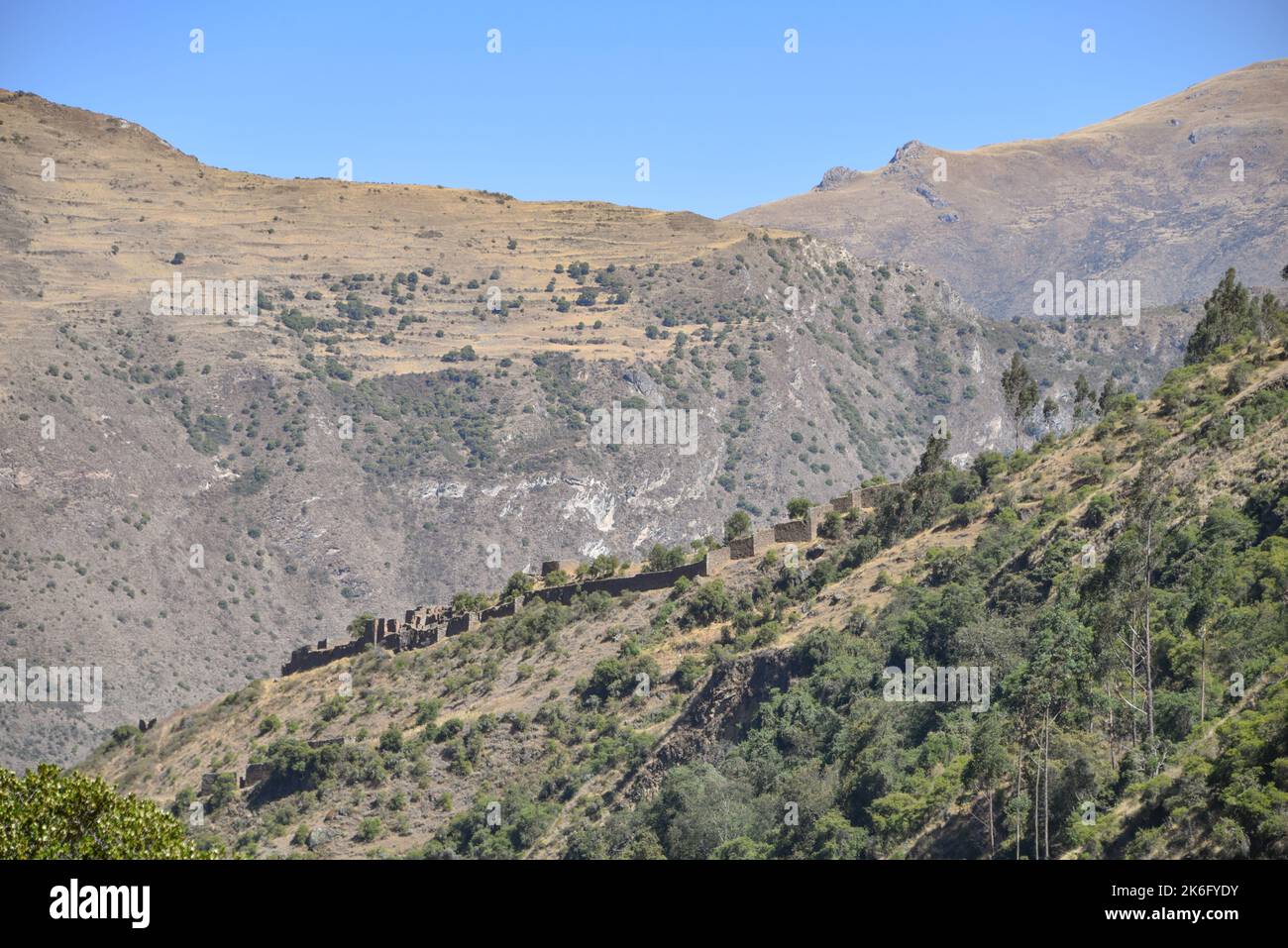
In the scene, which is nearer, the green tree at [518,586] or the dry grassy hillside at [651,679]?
the dry grassy hillside at [651,679]

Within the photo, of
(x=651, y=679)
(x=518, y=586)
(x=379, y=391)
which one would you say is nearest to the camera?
(x=651, y=679)

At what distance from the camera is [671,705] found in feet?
212

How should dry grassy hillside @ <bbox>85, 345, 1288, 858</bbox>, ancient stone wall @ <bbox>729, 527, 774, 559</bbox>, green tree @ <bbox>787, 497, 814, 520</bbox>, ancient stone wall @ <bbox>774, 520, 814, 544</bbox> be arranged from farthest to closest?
green tree @ <bbox>787, 497, 814, 520</bbox> → ancient stone wall @ <bbox>729, 527, 774, 559</bbox> → ancient stone wall @ <bbox>774, 520, 814, 544</bbox> → dry grassy hillside @ <bbox>85, 345, 1288, 858</bbox>

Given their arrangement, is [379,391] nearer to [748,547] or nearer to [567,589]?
[567,589]

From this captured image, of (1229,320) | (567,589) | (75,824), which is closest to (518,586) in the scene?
(567,589)

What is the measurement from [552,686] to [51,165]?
135 m

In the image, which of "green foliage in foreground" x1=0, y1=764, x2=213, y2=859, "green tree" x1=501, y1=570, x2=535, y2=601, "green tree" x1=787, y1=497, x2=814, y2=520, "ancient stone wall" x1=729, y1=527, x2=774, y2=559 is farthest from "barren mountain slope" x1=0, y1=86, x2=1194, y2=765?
"green foliage in foreground" x1=0, y1=764, x2=213, y2=859

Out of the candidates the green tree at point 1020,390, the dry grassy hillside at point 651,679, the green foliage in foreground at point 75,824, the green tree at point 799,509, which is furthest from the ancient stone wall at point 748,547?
the green foliage in foreground at point 75,824

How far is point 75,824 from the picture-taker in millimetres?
28125

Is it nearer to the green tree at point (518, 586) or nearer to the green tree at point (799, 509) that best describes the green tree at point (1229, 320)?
the green tree at point (799, 509)

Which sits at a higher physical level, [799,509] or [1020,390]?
[1020,390]

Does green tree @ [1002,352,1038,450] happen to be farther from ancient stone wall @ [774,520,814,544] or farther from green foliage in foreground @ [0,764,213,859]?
green foliage in foreground @ [0,764,213,859]

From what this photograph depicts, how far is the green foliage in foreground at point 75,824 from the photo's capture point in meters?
27.2

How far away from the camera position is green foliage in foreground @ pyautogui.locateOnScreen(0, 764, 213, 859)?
1073 inches
